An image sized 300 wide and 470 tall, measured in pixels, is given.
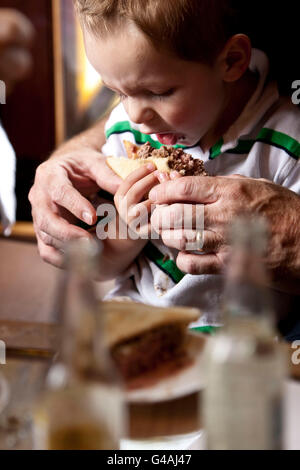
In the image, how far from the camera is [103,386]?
1.89ft

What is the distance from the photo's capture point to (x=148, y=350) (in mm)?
928

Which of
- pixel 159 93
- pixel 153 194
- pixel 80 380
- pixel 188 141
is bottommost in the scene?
pixel 80 380

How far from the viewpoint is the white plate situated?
82 centimetres

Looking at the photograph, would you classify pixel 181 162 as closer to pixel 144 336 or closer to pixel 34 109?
pixel 144 336

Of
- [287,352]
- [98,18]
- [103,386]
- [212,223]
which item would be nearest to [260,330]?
[103,386]

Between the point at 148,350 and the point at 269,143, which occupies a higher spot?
the point at 269,143

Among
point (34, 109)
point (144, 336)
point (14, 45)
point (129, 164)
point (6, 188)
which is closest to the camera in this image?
point (144, 336)

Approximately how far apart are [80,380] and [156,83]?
820 mm

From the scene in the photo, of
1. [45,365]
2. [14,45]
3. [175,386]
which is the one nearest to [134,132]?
[45,365]

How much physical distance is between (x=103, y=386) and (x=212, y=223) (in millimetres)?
724

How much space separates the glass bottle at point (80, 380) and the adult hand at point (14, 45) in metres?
2.65

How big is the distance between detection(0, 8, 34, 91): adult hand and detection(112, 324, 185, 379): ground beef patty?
237 cm

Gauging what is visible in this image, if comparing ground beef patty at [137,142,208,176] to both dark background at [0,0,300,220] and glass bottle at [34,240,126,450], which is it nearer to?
glass bottle at [34,240,126,450]

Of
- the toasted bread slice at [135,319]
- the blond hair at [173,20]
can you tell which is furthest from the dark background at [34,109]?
the toasted bread slice at [135,319]
